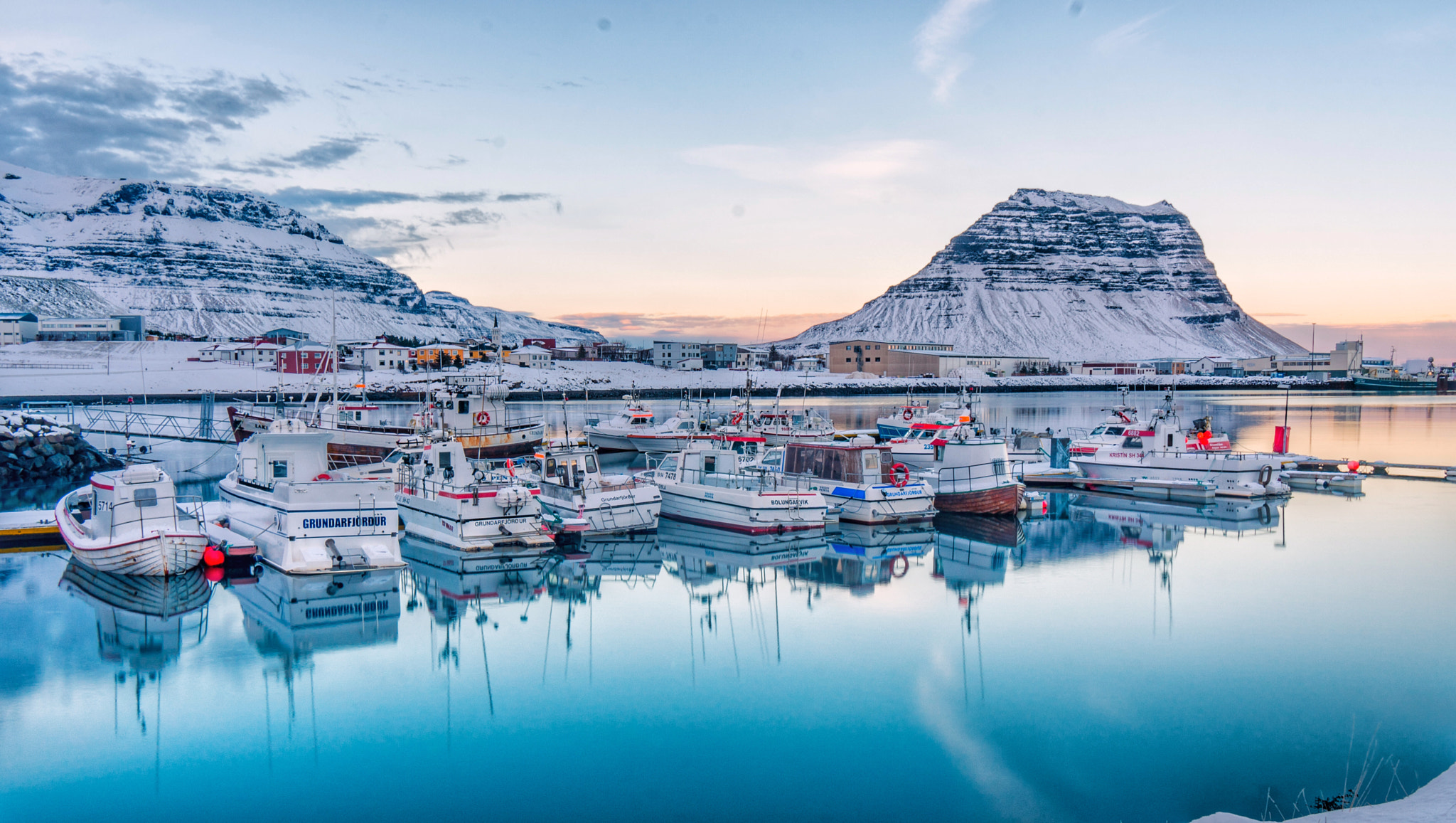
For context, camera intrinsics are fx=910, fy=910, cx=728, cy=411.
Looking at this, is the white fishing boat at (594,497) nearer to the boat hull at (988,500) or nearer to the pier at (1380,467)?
the boat hull at (988,500)

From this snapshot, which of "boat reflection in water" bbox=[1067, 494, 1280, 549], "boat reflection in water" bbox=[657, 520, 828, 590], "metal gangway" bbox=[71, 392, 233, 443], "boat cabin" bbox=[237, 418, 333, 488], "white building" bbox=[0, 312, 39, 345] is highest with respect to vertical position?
"white building" bbox=[0, 312, 39, 345]

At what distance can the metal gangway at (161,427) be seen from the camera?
4156 centimetres

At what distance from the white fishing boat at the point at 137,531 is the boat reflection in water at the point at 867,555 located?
1218 centimetres

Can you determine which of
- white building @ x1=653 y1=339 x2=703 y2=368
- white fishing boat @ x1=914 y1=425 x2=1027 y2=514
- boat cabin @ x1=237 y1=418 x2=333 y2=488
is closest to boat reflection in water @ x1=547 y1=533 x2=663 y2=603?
boat cabin @ x1=237 y1=418 x2=333 y2=488

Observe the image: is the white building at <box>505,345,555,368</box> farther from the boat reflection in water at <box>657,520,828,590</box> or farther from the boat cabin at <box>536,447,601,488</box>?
the boat reflection in water at <box>657,520,828,590</box>

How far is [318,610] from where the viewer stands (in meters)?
16.0

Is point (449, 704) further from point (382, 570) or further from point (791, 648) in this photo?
point (382, 570)

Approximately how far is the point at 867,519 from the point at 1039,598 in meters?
6.88

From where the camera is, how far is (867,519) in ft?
78.8

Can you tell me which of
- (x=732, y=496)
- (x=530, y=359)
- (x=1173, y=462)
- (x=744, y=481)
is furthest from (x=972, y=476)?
(x=530, y=359)

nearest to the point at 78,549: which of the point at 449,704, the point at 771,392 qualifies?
the point at 449,704

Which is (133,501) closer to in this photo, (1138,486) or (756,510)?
(756,510)

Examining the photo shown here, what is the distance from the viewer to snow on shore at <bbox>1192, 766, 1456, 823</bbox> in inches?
264

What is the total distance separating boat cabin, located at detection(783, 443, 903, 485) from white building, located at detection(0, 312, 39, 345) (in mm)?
122855
